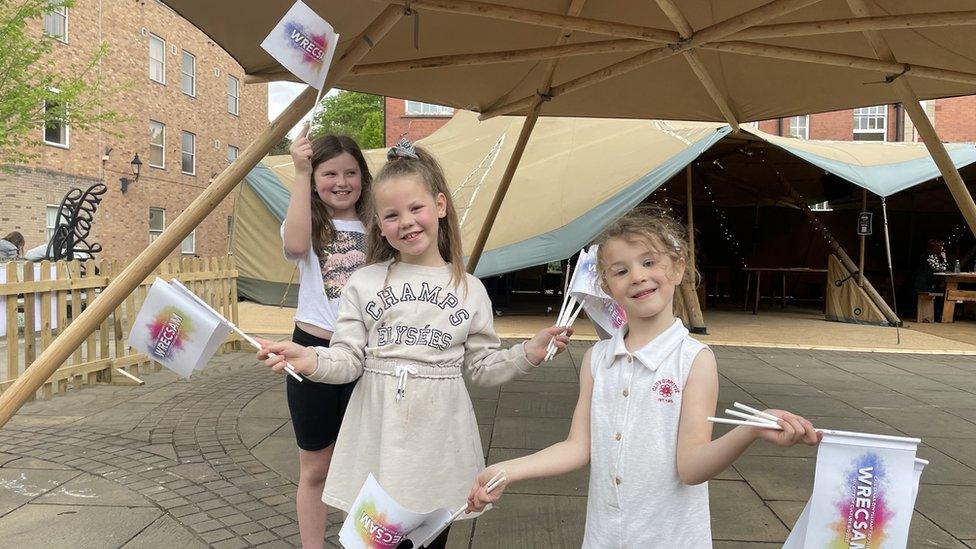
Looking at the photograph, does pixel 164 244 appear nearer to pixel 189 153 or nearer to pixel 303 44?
pixel 303 44

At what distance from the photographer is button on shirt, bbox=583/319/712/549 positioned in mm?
1601

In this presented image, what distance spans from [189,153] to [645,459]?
2639 cm

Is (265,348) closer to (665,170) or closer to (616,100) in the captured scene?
(616,100)

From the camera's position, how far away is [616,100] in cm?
584

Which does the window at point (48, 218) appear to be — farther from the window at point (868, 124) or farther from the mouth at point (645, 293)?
the window at point (868, 124)

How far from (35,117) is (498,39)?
15253mm

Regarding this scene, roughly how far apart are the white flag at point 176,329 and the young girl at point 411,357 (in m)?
0.28

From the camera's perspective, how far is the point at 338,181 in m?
2.41

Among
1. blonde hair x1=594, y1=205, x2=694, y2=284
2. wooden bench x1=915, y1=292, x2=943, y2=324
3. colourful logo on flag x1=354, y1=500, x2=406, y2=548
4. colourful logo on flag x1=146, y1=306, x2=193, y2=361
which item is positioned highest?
blonde hair x1=594, y1=205, x2=694, y2=284

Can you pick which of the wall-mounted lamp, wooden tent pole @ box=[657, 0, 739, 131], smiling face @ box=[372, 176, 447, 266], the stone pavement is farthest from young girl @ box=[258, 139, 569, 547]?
the wall-mounted lamp

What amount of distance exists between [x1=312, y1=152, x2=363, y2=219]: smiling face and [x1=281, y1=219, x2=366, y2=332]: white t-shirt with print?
0.27 ft

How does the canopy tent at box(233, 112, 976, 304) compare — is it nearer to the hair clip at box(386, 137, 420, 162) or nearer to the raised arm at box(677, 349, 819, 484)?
the hair clip at box(386, 137, 420, 162)

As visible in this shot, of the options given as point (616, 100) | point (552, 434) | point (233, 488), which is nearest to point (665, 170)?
point (616, 100)

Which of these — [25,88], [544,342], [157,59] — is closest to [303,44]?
[544,342]
